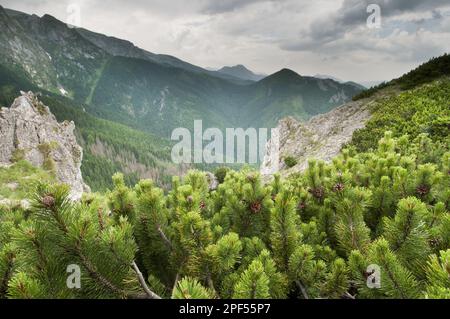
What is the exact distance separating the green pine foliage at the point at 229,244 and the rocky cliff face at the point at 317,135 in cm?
2322

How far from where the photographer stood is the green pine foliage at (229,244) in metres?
2.83

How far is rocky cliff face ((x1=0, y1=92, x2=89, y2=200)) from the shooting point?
5416cm

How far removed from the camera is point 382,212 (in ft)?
17.4

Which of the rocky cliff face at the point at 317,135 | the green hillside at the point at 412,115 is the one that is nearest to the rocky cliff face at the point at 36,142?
the rocky cliff face at the point at 317,135

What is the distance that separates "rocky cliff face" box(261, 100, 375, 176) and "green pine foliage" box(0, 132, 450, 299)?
2322cm

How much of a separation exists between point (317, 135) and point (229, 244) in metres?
34.3

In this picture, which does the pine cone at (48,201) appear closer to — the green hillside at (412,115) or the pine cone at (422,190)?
the pine cone at (422,190)

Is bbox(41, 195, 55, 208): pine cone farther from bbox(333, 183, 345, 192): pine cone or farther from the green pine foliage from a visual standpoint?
bbox(333, 183, 345, 192): pine cone

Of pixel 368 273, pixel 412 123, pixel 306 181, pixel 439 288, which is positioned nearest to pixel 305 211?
pixel 306 181

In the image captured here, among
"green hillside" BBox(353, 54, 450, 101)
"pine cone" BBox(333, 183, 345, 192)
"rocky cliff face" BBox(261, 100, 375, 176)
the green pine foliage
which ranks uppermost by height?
"green hillside" BBox(353, 54, 450, 101)

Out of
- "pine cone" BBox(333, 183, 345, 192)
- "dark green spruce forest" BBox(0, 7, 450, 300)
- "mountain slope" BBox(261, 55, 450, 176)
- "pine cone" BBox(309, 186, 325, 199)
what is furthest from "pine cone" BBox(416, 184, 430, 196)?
"mountain slope" BBox(261, 55, 450, 176)

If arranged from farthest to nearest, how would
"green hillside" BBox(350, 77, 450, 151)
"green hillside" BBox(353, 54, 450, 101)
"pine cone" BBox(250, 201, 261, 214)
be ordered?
"green hillside" BBox(353, 54, 450, 101), "green hillside" BBox(350, 77, 450, 151), "pine cone" BBox(250, 201, 261, 214)
